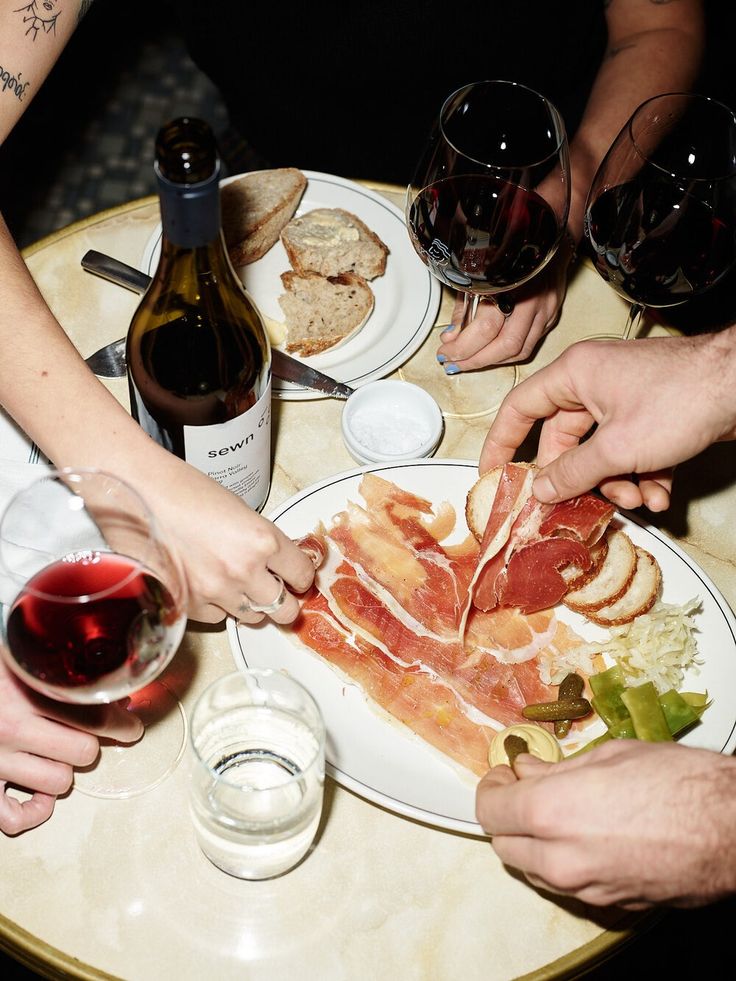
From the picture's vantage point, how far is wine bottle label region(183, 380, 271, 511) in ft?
4.10

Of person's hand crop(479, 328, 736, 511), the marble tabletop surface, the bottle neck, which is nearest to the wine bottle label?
the bottle neck

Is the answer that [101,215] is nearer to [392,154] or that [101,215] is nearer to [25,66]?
[25,66]

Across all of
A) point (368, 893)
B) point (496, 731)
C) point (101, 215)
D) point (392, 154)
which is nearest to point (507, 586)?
point (496, 731)

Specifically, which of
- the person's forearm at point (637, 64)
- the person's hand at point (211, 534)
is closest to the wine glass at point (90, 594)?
the person's hand at point (211, 534)

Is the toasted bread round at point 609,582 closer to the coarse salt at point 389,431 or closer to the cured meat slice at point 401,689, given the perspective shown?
the cured meat slice at point 401,689

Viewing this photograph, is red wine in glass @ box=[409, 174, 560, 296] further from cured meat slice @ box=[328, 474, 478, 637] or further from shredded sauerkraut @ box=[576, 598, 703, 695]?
shredded sauerkraut @ box=[576, 598, 703, 695]

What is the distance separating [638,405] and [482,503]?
30 centimetres

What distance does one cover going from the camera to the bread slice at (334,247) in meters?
1.84

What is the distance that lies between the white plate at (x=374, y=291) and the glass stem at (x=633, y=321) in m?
0.37

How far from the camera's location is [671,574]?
1.50 metres

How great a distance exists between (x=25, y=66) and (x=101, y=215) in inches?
13.4

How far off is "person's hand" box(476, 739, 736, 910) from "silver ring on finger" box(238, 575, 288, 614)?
1.35 feet

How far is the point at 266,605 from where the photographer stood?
1.30 m

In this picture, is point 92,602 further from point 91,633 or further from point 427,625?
point 427,625
